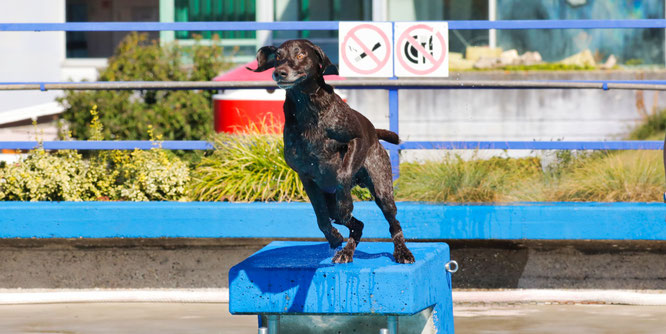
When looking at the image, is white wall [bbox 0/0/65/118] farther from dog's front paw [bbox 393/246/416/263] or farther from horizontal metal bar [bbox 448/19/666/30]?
dog's front paw [bbox 393/246/416/263]

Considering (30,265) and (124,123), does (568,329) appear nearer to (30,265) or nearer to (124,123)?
(30,265)

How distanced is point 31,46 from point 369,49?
11298 millimetres

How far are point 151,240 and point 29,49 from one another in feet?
36.8

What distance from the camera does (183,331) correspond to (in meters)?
6.73

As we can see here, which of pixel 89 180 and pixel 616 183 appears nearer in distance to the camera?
pixel 616 183

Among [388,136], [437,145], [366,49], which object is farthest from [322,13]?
[388,136]

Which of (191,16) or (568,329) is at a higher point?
(191,16)

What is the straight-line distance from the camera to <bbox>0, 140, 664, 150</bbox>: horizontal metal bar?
787cm

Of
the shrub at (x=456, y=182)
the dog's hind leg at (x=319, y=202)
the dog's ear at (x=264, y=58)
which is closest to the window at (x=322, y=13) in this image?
the shrub at (x=456, y=182)

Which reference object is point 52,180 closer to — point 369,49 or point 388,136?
point 369,49

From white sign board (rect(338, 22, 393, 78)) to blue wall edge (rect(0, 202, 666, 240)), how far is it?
1173mm

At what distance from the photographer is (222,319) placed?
23.3 ft

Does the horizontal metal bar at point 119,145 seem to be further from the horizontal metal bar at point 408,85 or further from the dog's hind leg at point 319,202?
the dog's hind leg at point 319,202

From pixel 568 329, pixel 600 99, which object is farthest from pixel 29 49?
pixel 568 329
